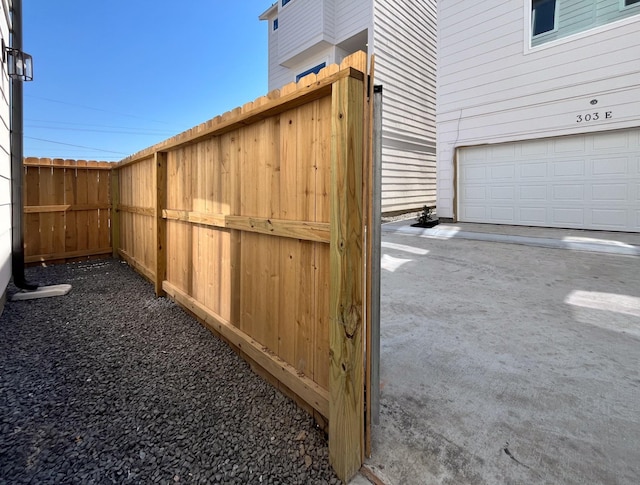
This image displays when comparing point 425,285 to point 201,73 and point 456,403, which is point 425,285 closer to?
point 456,403

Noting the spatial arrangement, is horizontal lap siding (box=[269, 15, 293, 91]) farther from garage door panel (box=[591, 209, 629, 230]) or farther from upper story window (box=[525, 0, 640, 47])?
garage door panel (box=[591, 209, 629, 230])

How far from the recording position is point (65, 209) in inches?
207

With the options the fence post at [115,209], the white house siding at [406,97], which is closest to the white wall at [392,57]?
the white house siding at [406,97]

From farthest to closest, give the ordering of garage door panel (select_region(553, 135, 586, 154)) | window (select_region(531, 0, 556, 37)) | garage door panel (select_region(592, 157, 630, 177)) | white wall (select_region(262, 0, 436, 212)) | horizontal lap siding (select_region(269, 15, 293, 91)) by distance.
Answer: horizontal lap siding (select_region(269, 15, 293, 91)), white wall (select_region(262, 0, 436, 212)), window (select_region(531, 0, 556, 37)), garage door panel (select_region(553, 135, 586, 154)), garage door panel (select_region(592, 157, 630, 177))

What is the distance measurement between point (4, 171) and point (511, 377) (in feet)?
15.2

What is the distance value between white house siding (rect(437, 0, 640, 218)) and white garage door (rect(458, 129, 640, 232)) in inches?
9.2

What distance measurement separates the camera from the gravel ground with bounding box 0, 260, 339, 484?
1.33m

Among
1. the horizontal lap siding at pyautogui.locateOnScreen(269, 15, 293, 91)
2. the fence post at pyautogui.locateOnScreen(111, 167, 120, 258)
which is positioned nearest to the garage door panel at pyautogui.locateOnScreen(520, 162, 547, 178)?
the horizontal lap siding at pyautogui.locateOnScreen(269, 15, 293, 91)

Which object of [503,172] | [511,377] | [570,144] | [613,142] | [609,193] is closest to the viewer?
[511,377]

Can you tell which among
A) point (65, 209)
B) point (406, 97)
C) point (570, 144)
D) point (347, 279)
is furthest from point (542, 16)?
point (65, 209)

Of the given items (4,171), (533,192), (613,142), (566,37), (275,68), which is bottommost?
(4,171)

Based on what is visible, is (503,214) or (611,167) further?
(503,214)

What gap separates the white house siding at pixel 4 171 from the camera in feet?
10.5

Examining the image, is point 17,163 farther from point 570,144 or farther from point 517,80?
point 570,144
